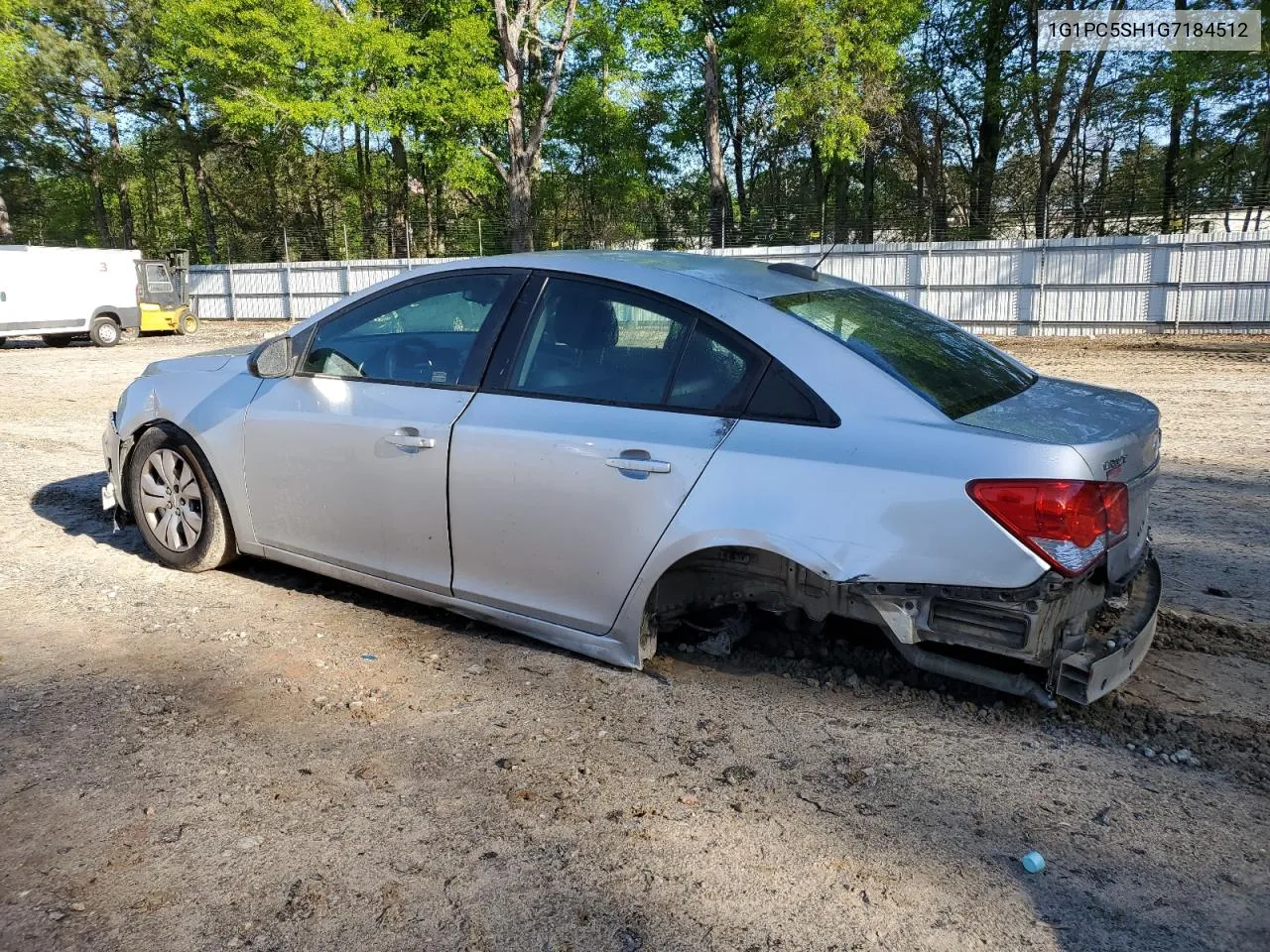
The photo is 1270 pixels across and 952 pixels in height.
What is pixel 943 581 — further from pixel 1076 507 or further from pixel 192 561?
pixel 192 561

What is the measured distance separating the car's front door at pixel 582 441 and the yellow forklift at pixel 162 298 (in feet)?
77.5

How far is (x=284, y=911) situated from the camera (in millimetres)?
2354

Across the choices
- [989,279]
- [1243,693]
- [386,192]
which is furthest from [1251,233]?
[386,192]

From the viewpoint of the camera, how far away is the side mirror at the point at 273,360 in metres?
4.32

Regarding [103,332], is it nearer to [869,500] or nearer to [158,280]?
[158,280]

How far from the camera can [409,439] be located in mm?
3779

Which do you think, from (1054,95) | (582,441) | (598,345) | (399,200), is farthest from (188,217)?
(582,441)

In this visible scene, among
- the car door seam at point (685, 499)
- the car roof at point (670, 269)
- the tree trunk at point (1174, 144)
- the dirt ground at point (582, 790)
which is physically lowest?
the dirt ground at point (582, 790)

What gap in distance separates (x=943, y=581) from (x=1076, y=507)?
1.39 feet

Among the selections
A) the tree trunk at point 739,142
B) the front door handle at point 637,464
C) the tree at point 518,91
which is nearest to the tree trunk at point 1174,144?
the tree trunk at point 739,142

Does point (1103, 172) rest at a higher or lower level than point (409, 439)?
higher

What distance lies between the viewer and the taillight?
2.74 metres

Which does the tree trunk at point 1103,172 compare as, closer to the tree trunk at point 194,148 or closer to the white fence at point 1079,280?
the white fence at point 1079,280

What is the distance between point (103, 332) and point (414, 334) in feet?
71.9
